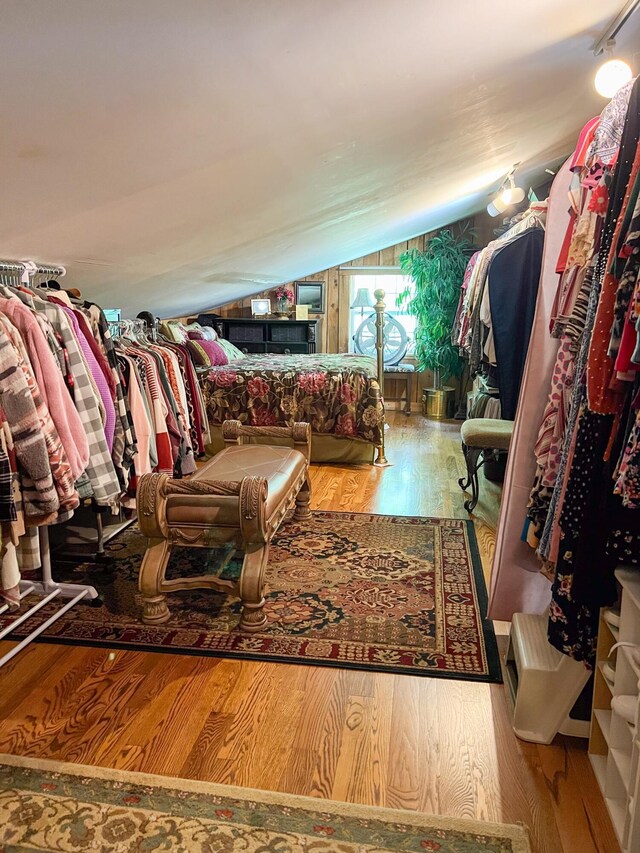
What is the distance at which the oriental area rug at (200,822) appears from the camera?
129 cm

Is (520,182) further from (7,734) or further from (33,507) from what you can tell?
(7,734)

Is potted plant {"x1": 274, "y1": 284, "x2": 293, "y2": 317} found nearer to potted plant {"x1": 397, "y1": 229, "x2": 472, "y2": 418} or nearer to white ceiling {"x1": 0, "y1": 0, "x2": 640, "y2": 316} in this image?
potted plant {"x1": 397, "y1": 229, "x2": 472, "y2": 418}

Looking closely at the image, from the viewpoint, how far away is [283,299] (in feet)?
22.9

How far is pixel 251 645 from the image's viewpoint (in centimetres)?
206

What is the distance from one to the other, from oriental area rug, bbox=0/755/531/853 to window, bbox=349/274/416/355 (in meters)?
6.02

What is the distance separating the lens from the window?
7008mm

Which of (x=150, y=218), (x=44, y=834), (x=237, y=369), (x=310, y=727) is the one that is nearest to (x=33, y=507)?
(x=44, y=834)

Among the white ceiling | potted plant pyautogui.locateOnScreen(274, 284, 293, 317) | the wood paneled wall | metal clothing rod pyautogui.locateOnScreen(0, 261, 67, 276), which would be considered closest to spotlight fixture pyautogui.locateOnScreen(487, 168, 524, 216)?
the white ceiling

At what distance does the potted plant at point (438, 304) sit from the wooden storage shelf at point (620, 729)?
508cm

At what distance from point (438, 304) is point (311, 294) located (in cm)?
167

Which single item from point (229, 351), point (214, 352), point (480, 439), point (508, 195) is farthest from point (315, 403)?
point (508, 195)

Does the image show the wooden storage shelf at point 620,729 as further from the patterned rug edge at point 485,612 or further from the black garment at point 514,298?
the black garment at point 514,298

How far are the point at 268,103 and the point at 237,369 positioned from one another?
294 cm

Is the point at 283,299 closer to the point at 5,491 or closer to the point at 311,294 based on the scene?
the point at 311,294
